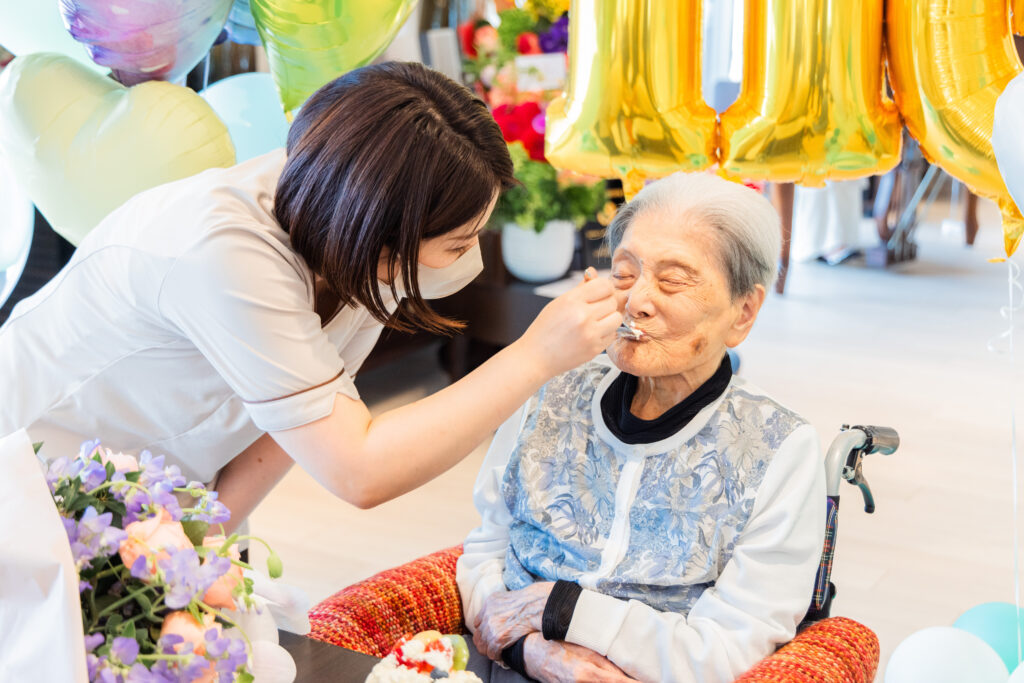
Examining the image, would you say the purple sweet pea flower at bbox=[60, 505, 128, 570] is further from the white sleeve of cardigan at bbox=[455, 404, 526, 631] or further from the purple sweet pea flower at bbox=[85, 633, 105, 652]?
the white sleeve of cardigan at bbox=[455, 404, 526, 631]

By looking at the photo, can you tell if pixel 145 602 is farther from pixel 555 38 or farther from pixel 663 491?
pixel 555 38

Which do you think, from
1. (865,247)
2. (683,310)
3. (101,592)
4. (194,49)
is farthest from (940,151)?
(865,247)

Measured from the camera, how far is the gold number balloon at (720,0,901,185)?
1.83 metres

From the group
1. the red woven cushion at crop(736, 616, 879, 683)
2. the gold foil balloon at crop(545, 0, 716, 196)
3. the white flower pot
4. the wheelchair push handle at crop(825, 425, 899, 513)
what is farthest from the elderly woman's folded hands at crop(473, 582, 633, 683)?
the white flower pot

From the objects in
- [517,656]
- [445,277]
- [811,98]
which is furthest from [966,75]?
[517,656]

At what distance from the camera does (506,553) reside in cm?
167

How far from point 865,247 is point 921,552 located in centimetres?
448

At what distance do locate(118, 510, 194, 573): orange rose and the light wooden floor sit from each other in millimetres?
1612

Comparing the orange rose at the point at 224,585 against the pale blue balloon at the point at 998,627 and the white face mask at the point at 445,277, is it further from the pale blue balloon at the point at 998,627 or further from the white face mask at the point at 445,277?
the pale blue balloon at the point at 998,627

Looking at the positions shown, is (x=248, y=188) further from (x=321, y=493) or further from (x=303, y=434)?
(x=321, y=493)

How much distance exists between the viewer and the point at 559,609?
1.47 m

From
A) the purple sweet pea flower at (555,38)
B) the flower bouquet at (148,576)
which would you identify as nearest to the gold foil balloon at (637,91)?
the flower bouquet at (148,576)

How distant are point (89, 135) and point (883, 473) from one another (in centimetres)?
271

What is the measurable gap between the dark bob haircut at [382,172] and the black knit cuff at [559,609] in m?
0.46
